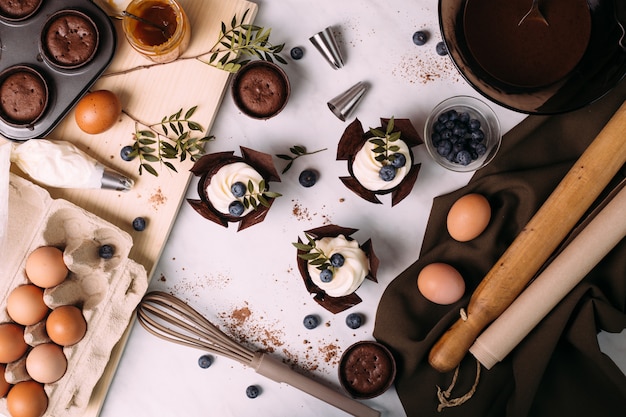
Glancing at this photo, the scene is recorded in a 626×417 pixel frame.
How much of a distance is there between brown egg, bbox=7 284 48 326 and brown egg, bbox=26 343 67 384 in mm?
94

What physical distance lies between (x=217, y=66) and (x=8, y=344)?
1100 millimetres

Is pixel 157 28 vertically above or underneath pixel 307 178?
above

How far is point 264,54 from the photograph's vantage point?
1872mm

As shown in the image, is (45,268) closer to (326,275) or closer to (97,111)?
(97,111)

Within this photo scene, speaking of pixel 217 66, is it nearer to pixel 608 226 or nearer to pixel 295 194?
pixel 295 194

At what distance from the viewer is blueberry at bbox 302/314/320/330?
1836mm

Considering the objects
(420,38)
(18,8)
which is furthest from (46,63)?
(420,38)

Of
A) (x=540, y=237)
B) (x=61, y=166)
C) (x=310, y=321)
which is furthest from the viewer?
(x=310, y=321)

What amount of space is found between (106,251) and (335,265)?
76 centimetres

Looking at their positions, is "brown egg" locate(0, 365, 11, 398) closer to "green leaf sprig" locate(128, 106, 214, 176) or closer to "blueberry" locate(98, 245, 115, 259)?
"blueberry" locate(98, 245, 115, 259)

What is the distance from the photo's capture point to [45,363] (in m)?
1.66

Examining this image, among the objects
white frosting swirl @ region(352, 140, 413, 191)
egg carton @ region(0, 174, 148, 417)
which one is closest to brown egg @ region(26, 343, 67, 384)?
egg carton @ region(0, 174, 148, 417)

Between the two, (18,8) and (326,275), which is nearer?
(326,275)

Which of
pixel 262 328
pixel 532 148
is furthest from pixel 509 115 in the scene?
pixel 262 328
